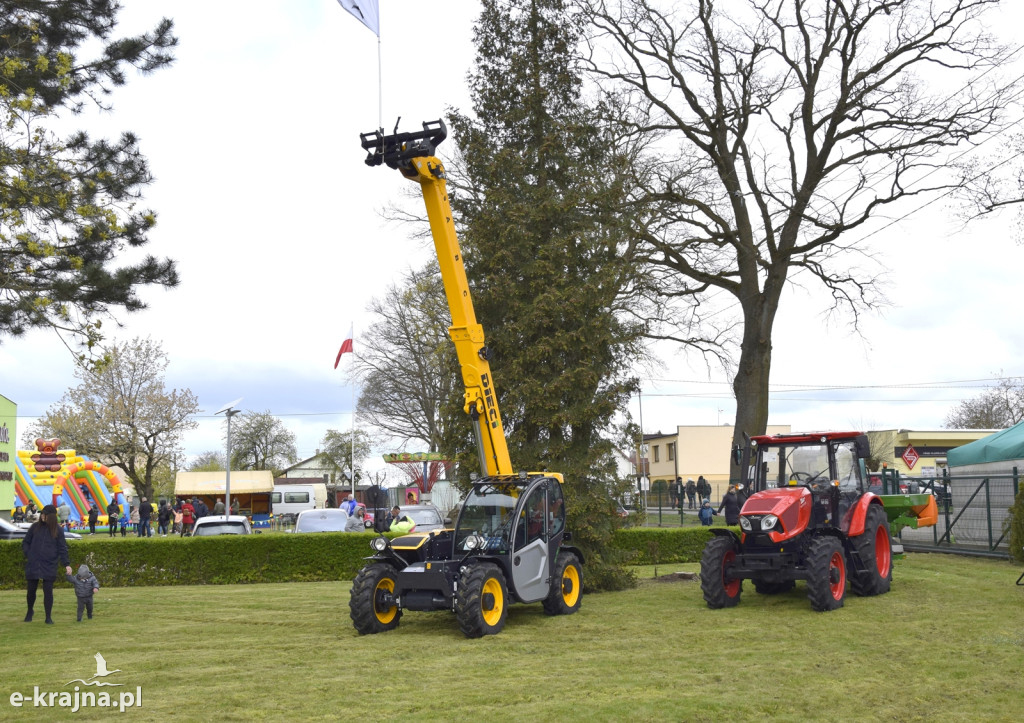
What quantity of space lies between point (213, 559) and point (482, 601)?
10.4m

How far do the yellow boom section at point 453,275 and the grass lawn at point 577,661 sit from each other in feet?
8.14

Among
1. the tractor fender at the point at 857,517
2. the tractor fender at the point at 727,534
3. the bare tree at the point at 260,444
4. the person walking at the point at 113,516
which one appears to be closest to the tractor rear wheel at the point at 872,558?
the tractor fender at the point at 857,517

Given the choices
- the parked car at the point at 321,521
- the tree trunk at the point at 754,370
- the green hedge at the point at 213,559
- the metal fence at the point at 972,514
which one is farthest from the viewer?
the tree trunk at the point at 754,370

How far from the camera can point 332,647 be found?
10.4m

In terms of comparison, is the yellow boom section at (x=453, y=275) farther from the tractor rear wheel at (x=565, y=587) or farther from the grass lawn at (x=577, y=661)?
the grass lawn at (x=577, y=661)

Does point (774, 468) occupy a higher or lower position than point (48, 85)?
lower

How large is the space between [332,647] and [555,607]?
337 cm

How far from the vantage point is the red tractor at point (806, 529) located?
39.7 ft

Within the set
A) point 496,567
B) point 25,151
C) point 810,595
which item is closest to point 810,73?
point 810,595

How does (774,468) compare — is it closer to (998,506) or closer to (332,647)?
(332,647)

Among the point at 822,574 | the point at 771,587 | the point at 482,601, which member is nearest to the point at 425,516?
the point at 771,587

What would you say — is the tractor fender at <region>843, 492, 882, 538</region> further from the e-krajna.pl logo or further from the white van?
the white van

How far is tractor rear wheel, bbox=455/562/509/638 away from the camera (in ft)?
35.0

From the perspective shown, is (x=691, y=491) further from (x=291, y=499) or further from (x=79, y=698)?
(x=79, y=698)
